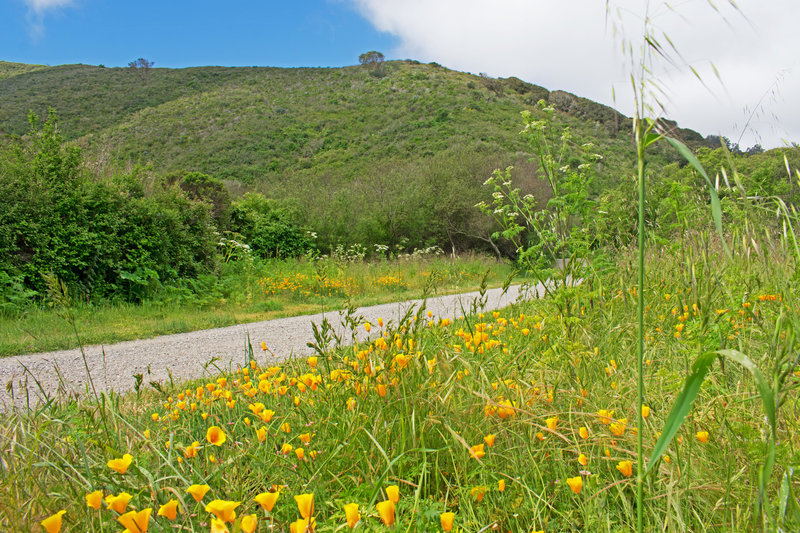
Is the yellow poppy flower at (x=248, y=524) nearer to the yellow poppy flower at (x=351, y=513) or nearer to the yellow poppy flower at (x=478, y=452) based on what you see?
the yellow poppy flower at (x=351, y=513)

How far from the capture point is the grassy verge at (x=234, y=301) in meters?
5.67

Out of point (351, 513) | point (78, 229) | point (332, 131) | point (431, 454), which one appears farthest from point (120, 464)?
point (332, 131)

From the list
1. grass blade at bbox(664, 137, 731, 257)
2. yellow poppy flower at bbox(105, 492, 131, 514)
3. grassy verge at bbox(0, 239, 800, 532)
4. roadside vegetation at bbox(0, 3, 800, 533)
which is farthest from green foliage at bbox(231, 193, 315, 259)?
A: grass blade at bbox(664, 137, 731, 257)

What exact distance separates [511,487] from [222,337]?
5100mm

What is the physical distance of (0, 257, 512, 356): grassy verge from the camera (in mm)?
5666

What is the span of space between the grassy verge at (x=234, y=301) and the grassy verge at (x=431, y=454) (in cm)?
78

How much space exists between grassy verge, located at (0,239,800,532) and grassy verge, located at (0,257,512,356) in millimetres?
782

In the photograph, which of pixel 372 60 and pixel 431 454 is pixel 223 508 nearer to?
pixel 431 454

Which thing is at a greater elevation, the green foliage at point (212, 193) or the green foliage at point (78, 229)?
the green foliage at point (212, 193)

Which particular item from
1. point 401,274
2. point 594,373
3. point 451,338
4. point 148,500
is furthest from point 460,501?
point 401,274

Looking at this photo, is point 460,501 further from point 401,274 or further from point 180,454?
point 401,274

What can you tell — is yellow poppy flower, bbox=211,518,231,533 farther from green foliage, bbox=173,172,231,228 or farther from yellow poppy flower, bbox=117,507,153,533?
green foliage, bbox=173,172,231,228

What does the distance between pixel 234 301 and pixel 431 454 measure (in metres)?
7.50

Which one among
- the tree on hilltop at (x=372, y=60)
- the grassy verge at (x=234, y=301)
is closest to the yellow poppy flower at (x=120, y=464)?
the grassy verge at (x=234, y=301)
